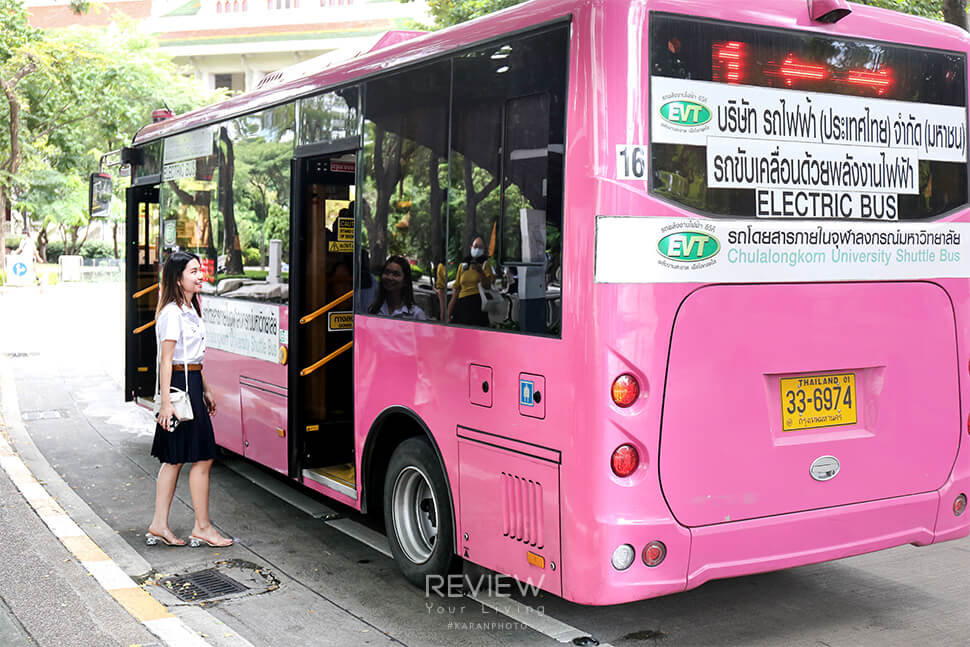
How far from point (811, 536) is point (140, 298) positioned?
25.3ft

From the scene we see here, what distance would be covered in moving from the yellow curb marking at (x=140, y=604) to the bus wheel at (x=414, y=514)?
1.27 meters

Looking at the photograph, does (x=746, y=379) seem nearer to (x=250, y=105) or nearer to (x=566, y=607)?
(x=566, y=607)

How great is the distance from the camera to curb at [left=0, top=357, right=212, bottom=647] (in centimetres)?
511

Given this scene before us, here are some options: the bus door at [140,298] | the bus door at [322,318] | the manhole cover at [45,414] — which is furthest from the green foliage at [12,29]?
the bus door at [322,318]

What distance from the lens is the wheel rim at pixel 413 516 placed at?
5.83 meters

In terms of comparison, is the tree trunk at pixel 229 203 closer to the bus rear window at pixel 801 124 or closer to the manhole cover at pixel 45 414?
the bus rear window at pixel 801 124

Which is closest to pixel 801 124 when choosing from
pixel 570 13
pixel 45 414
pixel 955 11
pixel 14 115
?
pixel 570 13

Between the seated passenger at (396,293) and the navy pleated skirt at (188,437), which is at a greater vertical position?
the seated passenger at (396,293)

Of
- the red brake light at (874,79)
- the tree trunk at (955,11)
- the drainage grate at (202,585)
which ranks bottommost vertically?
the drainage grate at (202,585)

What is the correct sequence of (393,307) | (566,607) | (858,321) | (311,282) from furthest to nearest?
1. (311,282)
2. (393,307)
3. (566,607)
4. (858,321)

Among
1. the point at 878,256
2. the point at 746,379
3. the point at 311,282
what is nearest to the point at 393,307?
the point at 311,282

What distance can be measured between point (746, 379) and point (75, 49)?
86.0 feet

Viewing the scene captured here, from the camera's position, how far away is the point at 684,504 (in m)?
4.51

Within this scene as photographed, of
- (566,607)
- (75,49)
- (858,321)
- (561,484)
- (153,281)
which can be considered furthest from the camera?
(75,49)
